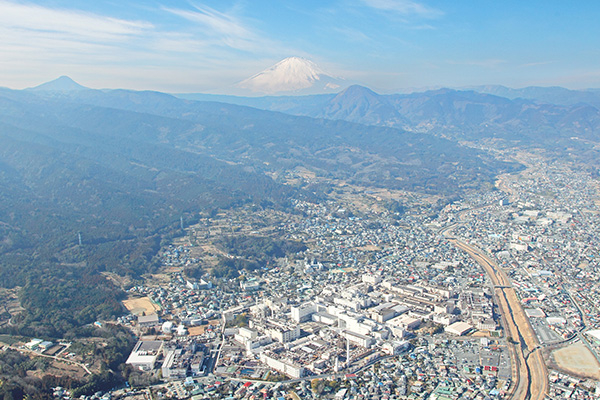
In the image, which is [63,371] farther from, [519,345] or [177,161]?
[177,161]

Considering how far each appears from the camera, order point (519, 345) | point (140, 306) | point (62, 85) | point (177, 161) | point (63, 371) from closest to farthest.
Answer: point (63, 371) → point (519, 345) → point (140, 306) → point (177, 161) → point (62, 85)

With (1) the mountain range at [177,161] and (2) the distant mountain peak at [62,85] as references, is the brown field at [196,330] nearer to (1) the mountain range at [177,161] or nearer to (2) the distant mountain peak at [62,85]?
(1) the mountain range at [177,161]

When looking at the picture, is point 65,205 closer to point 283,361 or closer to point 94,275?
point 94,275

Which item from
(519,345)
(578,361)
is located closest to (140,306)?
(519,345)

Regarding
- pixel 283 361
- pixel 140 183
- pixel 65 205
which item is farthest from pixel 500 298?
pixel 140 183

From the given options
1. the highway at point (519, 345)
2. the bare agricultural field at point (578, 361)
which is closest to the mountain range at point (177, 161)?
the highway at point (519, 345)

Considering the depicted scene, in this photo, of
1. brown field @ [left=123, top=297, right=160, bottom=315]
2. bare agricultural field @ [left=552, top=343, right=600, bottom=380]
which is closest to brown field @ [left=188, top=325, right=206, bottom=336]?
brown field @ [left=123, top=297, right=160, bottom=315]

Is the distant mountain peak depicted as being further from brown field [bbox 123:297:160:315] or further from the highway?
the highway

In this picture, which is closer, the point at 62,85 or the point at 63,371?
the point at 63,371
